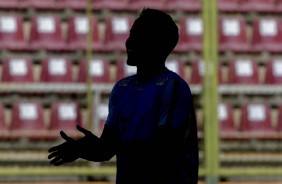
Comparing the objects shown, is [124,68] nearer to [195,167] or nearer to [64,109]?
[64,109]

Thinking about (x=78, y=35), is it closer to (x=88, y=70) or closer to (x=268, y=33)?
(x=88, y=70)

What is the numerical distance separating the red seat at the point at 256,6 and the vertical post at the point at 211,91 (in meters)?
0.63

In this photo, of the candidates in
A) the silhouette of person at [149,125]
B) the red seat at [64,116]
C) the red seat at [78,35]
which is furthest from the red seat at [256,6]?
the silhouette of person at [149,125]

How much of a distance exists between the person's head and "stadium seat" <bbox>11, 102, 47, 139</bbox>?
529 centimetres

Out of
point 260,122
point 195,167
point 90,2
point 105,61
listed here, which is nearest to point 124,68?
point 105,61

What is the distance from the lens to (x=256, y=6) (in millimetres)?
7742

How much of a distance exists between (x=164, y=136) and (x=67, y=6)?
Answer: 5808 millimetres

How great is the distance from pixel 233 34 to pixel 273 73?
1.51 feet

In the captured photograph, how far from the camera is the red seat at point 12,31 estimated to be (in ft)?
24.2

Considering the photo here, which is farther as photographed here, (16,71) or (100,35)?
(100,35)

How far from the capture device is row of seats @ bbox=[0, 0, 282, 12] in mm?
7504

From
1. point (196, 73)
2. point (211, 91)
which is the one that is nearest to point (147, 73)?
point (211, 91)

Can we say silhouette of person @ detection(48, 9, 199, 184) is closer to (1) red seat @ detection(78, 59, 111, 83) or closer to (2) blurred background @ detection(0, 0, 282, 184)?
(2) blurred background @ detection(0, 0, 282, 184)

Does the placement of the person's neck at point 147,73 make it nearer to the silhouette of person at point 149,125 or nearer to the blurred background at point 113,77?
the silhouette of person at point 149,125
